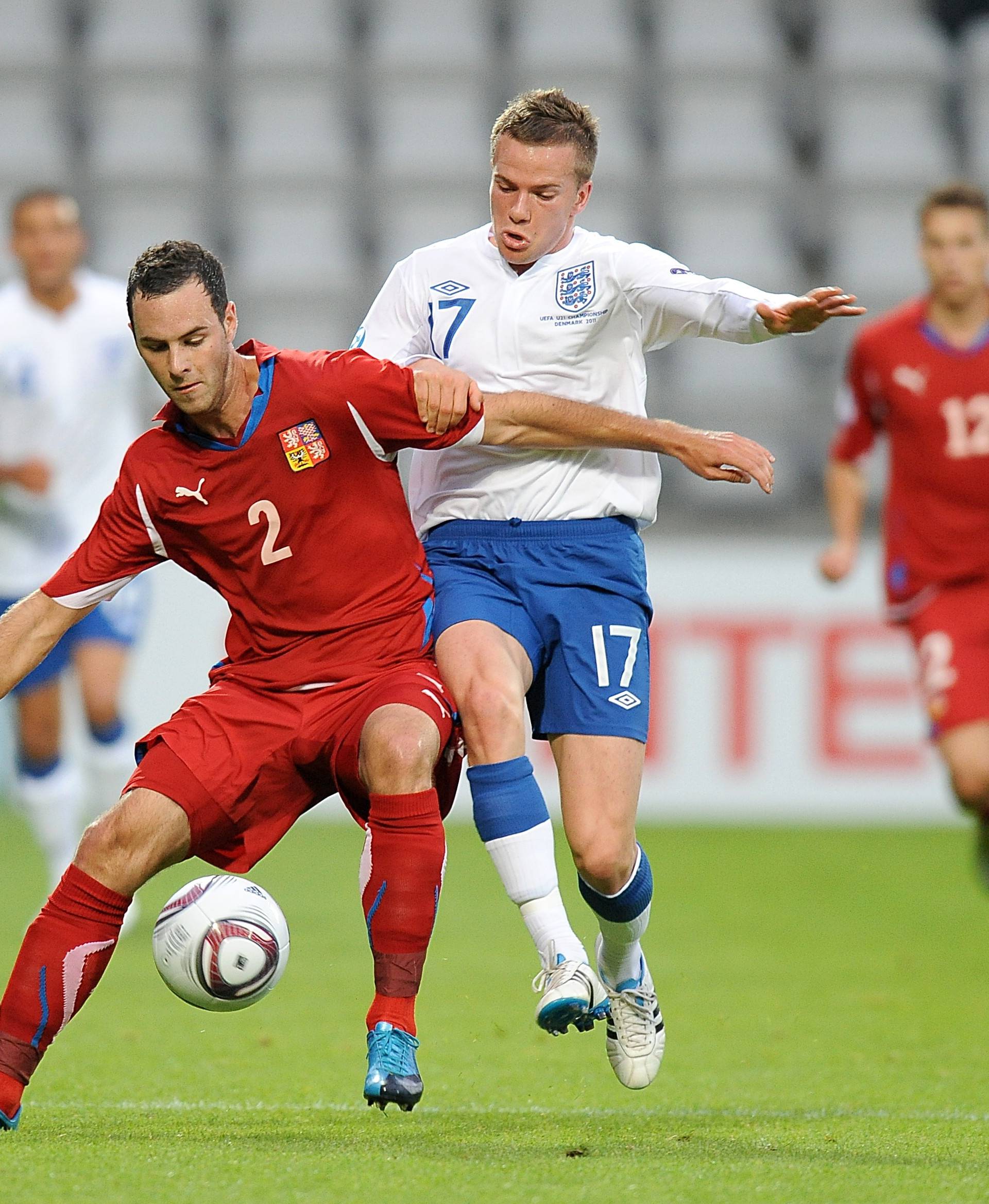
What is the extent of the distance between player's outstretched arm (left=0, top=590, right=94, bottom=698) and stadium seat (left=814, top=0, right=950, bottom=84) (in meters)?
10.6

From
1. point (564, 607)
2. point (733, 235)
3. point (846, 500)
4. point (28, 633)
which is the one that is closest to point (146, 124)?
point (733, 235)

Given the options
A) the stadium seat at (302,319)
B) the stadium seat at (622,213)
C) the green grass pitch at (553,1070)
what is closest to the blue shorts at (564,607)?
the green grass pitch at (553,1070)

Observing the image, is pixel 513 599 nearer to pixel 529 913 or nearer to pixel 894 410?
pixel 529 913

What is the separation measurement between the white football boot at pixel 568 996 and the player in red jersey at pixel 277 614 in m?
0.28

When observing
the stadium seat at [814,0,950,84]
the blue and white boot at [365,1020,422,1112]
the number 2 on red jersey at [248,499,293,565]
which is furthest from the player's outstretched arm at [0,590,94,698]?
the stadium seat at [814,0,950,84]

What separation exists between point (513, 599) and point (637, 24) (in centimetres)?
1016

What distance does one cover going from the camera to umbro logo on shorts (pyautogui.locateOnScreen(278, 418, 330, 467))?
4.32 m

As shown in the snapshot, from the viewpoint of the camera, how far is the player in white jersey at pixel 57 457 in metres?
7.50

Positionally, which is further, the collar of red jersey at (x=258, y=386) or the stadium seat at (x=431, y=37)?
the stadium seat at (x=431, y=37)

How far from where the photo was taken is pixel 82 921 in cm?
413

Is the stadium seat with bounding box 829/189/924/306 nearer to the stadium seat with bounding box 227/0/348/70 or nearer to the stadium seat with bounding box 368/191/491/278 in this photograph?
the stadium seat with bounding box 368/191/491/278

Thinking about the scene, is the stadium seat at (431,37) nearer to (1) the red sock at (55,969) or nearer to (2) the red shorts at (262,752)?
(2) the red shorts at (262,752)

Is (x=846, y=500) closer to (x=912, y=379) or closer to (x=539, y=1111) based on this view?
(x=912, y=379)

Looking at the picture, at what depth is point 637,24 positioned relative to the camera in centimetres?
1391
